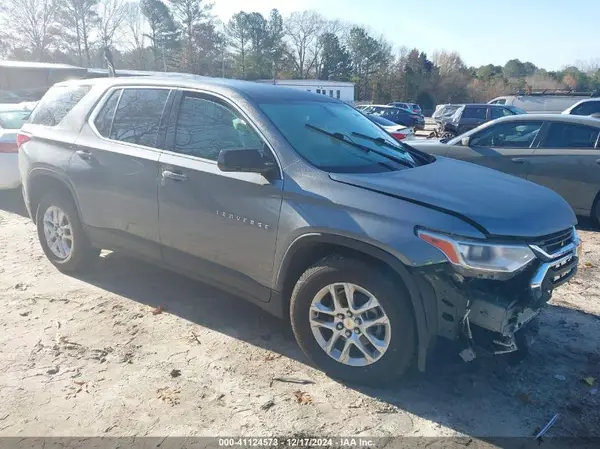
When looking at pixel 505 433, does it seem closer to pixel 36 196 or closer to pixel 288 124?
pixel 288 124

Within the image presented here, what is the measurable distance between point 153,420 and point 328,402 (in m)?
1.02

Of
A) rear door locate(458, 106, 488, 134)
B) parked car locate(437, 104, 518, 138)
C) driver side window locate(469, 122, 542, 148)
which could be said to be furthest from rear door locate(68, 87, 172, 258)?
rear door locate(458, 106, 488, 134)

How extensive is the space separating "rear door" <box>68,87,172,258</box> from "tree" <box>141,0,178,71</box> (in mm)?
58327

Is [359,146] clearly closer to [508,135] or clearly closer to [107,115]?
[107,115]

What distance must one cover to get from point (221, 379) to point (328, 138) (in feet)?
6.03

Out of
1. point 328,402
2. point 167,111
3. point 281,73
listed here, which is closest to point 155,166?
point 167,111

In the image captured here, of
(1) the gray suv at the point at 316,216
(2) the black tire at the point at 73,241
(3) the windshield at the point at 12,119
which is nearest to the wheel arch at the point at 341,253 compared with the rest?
(1) the gray suv at the point at 316,216

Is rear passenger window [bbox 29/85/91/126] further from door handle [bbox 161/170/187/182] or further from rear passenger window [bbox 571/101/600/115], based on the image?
rear passenger window [bbox 571/101/600/115]

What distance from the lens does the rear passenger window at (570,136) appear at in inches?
275

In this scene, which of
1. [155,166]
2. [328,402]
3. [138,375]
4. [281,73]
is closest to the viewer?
[328,402]

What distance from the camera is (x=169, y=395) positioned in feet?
10.2

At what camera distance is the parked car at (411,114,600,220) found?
691 centimetres

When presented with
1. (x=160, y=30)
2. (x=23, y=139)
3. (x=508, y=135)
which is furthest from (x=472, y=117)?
(x=160, y=30)

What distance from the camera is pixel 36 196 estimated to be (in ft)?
16.4
